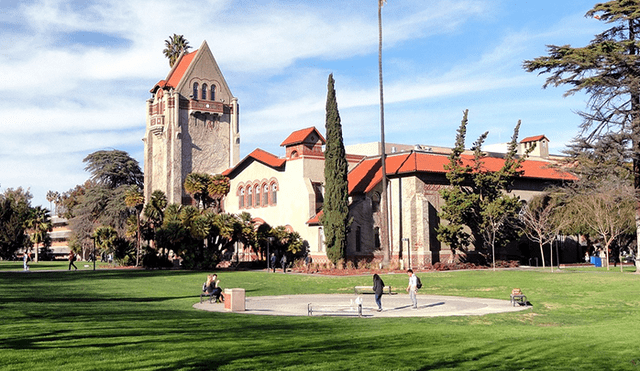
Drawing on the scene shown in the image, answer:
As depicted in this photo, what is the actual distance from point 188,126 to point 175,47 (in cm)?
1628

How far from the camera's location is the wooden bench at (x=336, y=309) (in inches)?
860

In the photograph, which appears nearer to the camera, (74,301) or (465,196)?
(74,301)

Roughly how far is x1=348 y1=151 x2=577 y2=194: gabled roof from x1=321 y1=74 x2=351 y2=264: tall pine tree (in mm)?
4550

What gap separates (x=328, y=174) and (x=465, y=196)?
10788 millimetres

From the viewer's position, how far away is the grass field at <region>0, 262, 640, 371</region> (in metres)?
12.1

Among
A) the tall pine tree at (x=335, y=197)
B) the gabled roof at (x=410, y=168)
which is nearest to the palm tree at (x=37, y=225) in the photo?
the gabled roof at (x=410, y=168)

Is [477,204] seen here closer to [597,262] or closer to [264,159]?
[597,262]

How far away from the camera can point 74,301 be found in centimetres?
2500

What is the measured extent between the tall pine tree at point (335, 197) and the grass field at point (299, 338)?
23.2m

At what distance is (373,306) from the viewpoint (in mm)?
25328

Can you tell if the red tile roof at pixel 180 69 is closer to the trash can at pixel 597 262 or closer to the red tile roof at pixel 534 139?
the red tile roof at pixel 534 139

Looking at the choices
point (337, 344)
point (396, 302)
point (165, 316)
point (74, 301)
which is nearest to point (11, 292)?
point (74, 301)

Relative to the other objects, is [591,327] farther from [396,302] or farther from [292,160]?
[292,160]

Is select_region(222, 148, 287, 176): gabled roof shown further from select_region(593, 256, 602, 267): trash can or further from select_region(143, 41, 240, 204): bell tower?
select_region(593, 256, 602, 267): trash can
